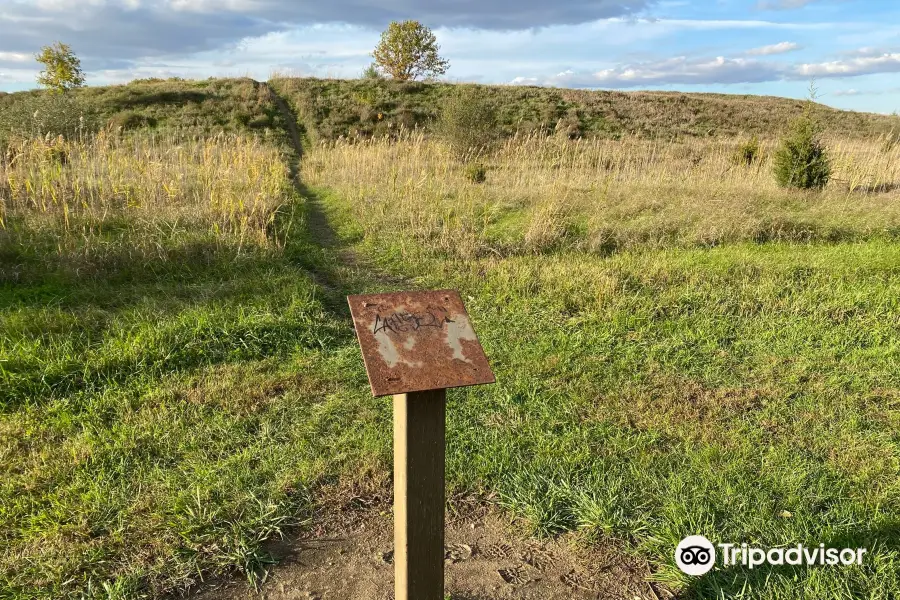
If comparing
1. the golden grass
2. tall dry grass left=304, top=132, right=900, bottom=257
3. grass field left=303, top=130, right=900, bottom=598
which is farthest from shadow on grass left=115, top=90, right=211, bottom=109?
grass field left=303, top=130, right=900, bottom=598

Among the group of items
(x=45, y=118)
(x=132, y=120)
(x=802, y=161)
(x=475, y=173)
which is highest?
(x=132, y=120)

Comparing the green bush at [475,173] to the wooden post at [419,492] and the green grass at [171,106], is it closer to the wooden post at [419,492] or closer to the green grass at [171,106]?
the wooden post at [419,492]

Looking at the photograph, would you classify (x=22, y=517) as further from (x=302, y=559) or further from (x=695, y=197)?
(x=695, y=197)

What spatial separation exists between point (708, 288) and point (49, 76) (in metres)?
33.3

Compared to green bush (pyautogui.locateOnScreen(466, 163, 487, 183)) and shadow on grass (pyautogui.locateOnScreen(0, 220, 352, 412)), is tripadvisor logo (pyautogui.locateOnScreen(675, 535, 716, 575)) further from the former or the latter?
green bush (pyautogui.locateOnScreen(466, 163, 487, 183))

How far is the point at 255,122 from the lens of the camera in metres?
21.3

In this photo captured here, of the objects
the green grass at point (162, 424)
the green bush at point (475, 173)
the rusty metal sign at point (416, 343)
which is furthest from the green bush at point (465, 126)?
the rusty metal sign at point (416, 343)

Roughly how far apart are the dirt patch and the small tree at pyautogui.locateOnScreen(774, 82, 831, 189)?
983cm

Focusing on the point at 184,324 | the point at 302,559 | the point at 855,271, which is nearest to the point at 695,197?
the point at 855,271

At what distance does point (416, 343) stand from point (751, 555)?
5.91 feet

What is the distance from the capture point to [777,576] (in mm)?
2252

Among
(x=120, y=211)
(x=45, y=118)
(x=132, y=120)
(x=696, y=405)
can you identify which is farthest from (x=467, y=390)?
(x=132, y=120)

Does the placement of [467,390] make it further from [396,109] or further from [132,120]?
[396,109]

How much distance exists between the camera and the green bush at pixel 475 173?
11249 millimetres
